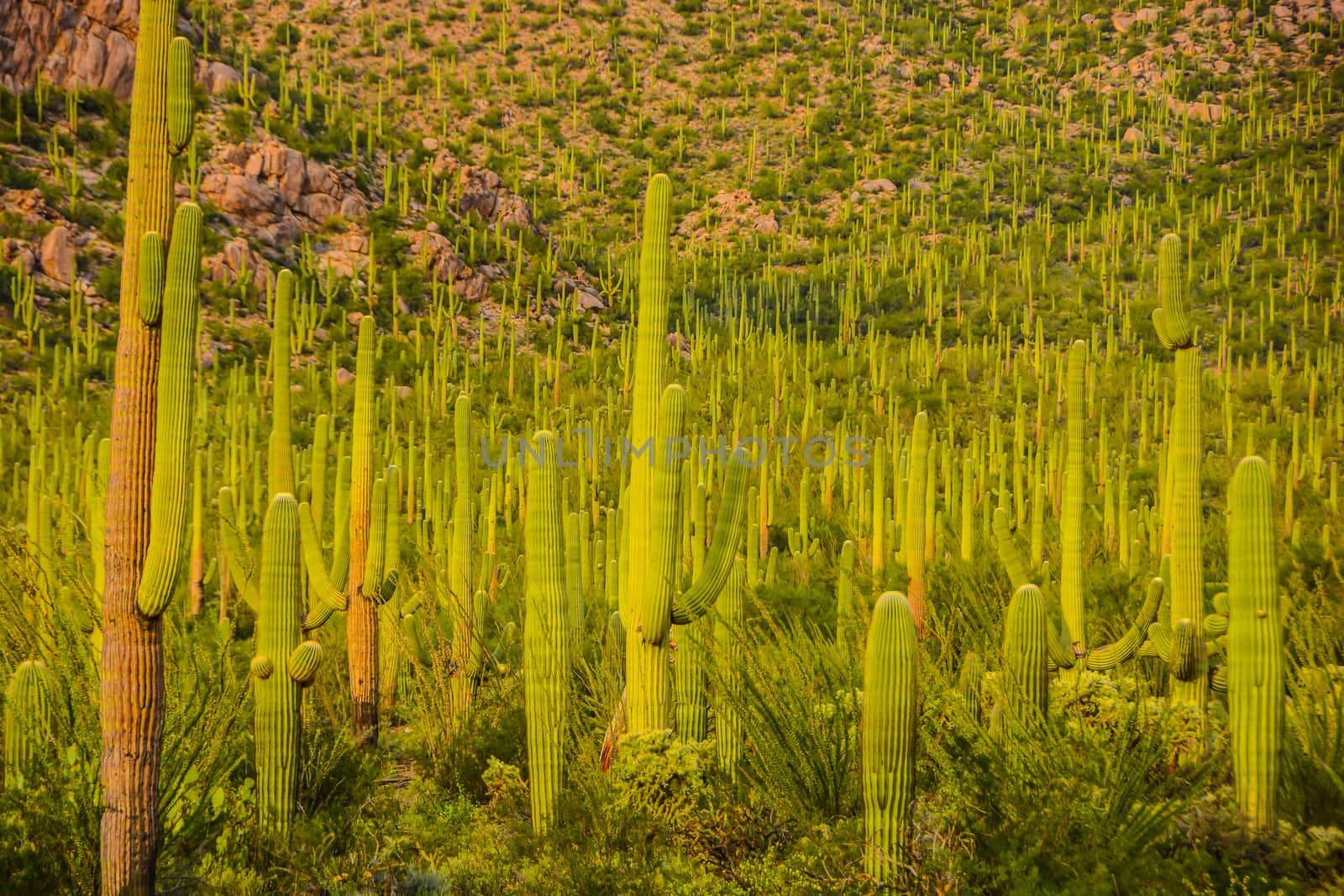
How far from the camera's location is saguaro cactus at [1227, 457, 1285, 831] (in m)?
3.66

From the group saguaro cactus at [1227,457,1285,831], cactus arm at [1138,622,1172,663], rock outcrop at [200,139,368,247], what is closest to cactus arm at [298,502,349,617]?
cactus arm at [1138,622,1172,663]

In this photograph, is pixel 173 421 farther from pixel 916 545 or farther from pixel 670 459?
pixel 916 545

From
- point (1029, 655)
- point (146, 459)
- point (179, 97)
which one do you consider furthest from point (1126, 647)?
point (179, 97)

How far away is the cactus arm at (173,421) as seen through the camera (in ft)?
11.4

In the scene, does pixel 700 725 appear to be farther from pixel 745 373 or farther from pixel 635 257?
pixel 635 257

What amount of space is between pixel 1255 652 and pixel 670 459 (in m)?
2.60

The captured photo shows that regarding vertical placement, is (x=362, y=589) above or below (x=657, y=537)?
below

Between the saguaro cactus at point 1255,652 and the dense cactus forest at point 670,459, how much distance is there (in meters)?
0.02

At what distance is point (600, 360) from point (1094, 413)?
503 inches

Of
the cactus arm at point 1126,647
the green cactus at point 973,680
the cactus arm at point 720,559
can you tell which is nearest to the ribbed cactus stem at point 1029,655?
the green cactus at point 973,680

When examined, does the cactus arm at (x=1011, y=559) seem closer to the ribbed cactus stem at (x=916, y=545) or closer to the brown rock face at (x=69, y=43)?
the ribbed cactus stem at (x=916, y=545)

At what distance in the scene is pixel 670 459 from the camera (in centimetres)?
455

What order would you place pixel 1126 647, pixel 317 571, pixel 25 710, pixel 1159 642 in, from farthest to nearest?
pixel 317 571, pixel 1126 647, pixel 1159 642, pixel 25 710

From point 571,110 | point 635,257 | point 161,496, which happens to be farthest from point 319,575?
point 571,110
